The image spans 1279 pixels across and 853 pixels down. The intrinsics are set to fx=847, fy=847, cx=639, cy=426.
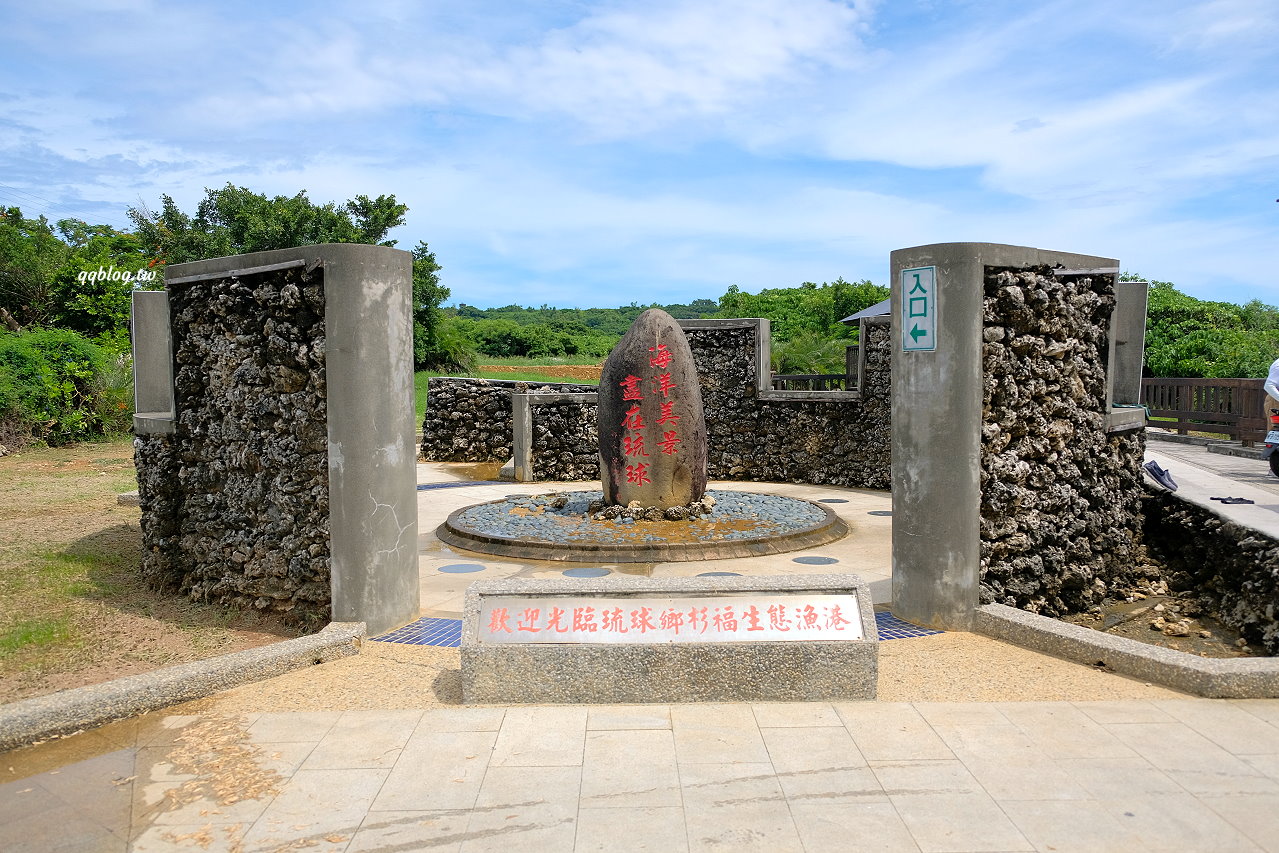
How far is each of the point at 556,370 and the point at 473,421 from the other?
23.5 m

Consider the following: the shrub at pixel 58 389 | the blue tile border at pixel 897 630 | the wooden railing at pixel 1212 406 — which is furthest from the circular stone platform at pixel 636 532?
the shrub at pixel 58 389

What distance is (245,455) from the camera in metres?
6.09

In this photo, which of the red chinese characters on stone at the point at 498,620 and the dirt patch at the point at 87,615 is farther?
the dirt patch at the point at 87,615

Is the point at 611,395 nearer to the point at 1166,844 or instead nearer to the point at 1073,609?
the point at 1073,609

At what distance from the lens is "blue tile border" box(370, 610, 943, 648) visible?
5.33 m

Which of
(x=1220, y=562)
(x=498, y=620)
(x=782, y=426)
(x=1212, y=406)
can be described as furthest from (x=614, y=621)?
(x=1212, y=406)

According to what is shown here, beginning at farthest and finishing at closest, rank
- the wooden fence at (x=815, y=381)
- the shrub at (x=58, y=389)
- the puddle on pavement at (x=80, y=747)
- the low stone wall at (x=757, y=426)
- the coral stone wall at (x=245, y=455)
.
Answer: the shrub at (x=58, y=389) → the wooden fence at (x=815, y=381) → the low stone wall at (x=757, y=426) → the coral stone wall at (x=245, y=455) → the puddle on pavement at (x=80, y=747)

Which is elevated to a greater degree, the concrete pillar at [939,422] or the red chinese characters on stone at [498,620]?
the concrete pillar at [939,422]

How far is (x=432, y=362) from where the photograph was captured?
36969 mm

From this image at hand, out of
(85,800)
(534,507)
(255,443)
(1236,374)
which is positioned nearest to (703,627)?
(85,800)

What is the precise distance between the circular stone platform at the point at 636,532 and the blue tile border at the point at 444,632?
6.82ft

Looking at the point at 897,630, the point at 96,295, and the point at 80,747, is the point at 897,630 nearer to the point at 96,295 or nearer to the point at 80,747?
the point at 80,747

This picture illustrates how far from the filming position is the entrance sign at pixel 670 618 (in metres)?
4.30

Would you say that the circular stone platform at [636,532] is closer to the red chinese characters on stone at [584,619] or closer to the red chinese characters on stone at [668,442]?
the red chinese characters on stone at [668,442]
